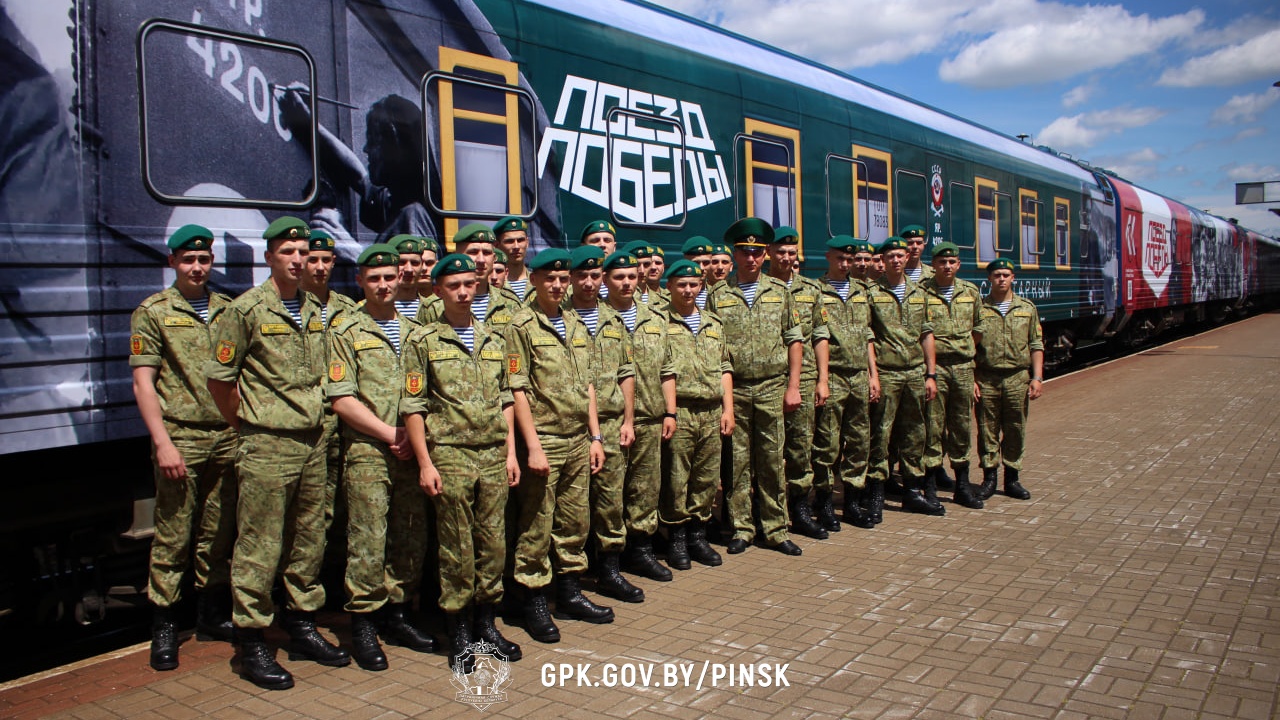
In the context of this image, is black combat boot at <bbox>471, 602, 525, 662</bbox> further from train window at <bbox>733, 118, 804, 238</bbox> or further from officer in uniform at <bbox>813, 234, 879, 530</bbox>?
train window at <bbox>733, 118, 804, 238</bbox>

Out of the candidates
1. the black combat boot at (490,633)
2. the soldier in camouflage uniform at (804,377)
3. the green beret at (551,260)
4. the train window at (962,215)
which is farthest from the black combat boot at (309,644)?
the train window at (962,215)

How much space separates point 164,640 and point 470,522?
1.30 m

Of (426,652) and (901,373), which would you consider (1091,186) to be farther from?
(426,652)

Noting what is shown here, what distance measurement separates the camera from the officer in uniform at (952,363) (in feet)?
21.6

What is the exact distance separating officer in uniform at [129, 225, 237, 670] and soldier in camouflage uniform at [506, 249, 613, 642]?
3.92 ft

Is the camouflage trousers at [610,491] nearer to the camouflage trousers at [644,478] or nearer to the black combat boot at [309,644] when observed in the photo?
the camouflage trousers at [644,478]

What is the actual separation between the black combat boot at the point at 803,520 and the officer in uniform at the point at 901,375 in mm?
511

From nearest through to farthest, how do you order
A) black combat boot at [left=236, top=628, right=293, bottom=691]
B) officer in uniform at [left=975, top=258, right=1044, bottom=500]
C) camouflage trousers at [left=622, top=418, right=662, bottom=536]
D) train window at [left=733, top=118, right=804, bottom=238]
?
black combat boot at [left=236, top=628, right=293, bottom=691] < camouflage trousers at [left=622, top=418, right=662, bottom=536] < officer in uniform at [left=975, top=258, right=1044, bottom=500] < train window at [left=733, top=118, right=804, bottom=238]

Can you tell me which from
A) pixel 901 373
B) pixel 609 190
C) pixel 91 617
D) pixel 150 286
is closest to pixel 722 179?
pixel 609 190

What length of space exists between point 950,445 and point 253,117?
15.9 feet

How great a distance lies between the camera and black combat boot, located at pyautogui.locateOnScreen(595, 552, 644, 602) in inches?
181

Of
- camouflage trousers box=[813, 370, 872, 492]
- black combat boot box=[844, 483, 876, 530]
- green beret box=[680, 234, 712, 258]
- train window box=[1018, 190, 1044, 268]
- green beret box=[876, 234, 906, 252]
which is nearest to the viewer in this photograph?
green beret box=[680, 234, 712, 258]

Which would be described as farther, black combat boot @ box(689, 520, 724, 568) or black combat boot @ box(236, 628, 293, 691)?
black combat boot @ box(689, 520, 724, 568)

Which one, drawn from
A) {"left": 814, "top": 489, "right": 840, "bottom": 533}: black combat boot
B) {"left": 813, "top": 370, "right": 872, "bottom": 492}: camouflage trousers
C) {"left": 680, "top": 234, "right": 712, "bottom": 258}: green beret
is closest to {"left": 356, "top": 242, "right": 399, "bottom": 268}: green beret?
{"left": 680, "top": 234, "right": 712, "bottom": 258}: green beret
